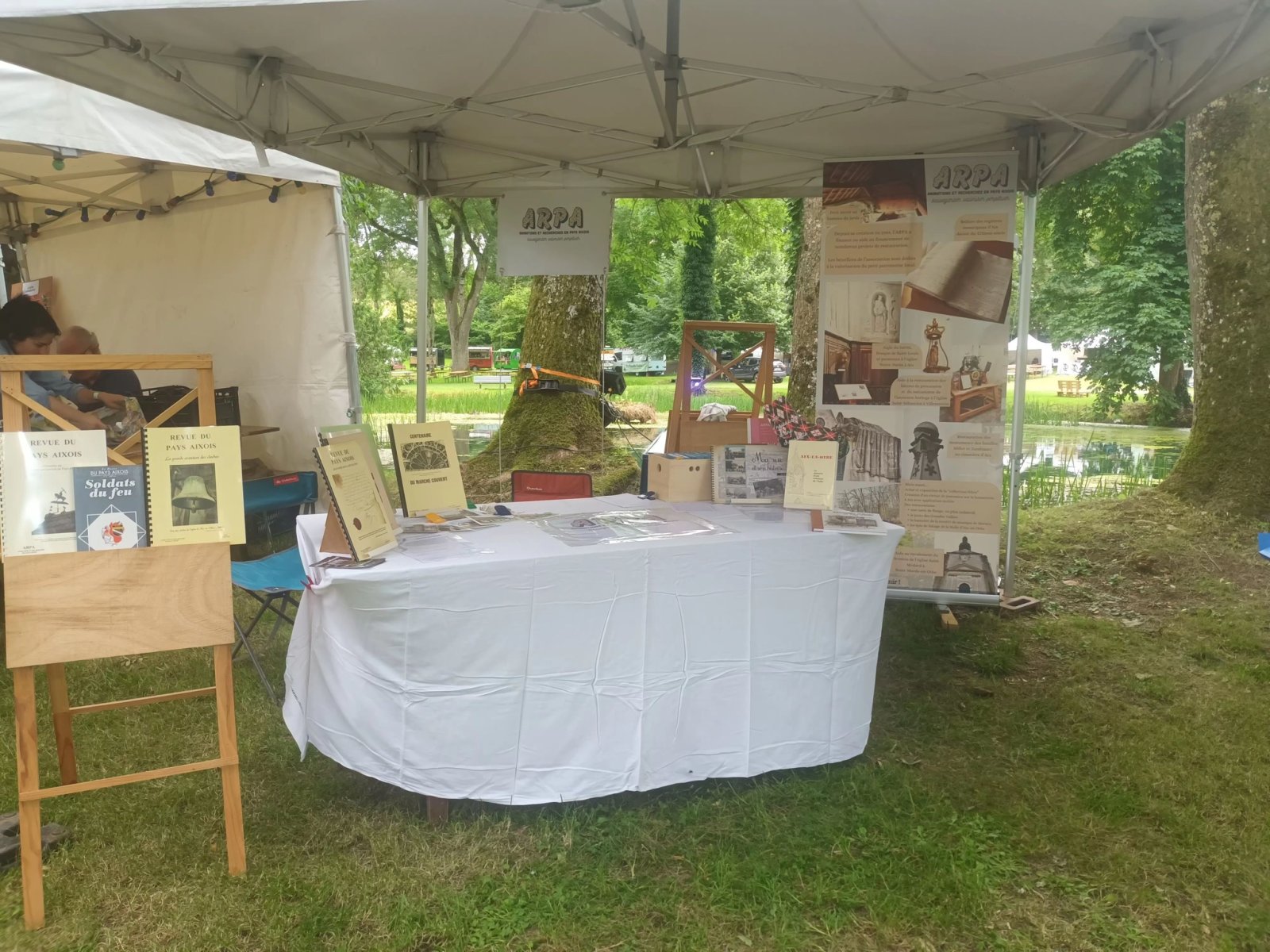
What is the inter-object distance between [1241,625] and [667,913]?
343 centimetres

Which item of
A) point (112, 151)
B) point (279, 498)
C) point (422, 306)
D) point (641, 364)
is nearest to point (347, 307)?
point (422, 306)

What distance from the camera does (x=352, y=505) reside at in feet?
6.86

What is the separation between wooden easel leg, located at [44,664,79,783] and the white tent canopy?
2.53 m

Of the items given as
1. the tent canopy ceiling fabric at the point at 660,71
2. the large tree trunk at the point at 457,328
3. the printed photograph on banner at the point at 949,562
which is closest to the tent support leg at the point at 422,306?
the tent canopy ceiling fabric at the point at 660,71

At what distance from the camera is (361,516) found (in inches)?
83.3

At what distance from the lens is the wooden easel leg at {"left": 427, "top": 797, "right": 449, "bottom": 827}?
2.23 meters

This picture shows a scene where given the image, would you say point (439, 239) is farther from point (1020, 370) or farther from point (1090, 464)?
point (1020, 370)

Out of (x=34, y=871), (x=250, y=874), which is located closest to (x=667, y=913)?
(x=250, y=874)

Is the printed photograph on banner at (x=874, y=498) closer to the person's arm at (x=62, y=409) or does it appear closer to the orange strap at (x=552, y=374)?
the person's arm at (x=62, y=409)

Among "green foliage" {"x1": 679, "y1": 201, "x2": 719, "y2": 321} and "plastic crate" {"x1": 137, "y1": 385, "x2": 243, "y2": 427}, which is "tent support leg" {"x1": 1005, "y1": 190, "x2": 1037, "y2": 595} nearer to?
"plastic crate" {"x1": 137, "y1": 385, "x2": 243, "y2": 427}

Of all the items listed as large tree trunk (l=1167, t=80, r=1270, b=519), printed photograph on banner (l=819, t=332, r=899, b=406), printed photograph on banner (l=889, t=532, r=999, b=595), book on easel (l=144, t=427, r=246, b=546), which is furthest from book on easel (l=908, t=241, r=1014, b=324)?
book on easel (l=144, t=427, r=246, b=546)

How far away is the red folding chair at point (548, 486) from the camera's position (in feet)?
11.6

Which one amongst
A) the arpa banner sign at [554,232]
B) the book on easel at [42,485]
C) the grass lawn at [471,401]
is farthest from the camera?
the grass lawn at [471,401]

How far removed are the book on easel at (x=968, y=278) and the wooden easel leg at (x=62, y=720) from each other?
3.54 m
